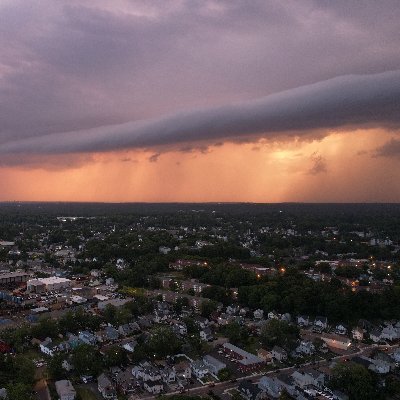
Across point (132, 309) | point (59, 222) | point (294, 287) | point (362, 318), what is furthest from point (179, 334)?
point (59, 222)

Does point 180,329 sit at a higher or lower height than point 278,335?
lower

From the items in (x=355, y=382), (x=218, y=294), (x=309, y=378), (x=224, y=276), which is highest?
(x=224, y=276)

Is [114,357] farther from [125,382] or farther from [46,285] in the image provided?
[46,285]

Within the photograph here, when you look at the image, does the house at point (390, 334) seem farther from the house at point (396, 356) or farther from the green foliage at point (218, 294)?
the green foliage at point (218, 294)

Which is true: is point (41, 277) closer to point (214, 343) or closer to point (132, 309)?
point (132, 309)

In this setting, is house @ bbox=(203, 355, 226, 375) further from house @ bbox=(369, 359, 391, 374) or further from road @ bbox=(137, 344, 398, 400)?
house @ bbox=(369, 359, 391, 374)

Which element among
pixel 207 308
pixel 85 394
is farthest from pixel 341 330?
pixel 85 394
